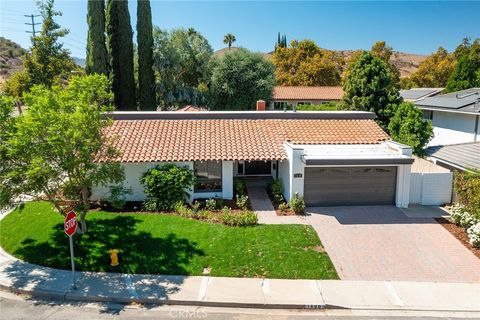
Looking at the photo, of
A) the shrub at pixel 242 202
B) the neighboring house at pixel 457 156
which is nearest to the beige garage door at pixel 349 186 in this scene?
the shrub at pixel 242 202

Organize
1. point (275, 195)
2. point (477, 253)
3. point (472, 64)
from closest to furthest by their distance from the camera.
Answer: point (477, 253) → point (275, 195) → point (472, 64)

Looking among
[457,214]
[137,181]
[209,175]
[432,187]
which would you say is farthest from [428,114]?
[137,181]

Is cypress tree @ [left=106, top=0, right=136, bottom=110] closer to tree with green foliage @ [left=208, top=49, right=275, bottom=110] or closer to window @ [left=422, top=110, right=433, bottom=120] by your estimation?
tree with green foliage @ [left=208, top=49, right=275, bottom=110]

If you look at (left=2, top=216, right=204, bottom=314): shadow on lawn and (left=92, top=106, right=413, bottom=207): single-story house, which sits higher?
(left=92, top=106, right=413, bottom=207): single-story house

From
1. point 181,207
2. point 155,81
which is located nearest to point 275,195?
point 181,207

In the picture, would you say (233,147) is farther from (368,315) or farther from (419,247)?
(368,315)

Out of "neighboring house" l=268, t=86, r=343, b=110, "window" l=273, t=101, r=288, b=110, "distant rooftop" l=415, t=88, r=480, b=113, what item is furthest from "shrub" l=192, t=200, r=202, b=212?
"window" l=273, t=101, r=288, b=110

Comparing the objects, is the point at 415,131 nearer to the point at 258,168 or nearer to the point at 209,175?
the point at 258,168

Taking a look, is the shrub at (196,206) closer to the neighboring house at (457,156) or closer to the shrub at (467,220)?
the shrub at (467,220)
